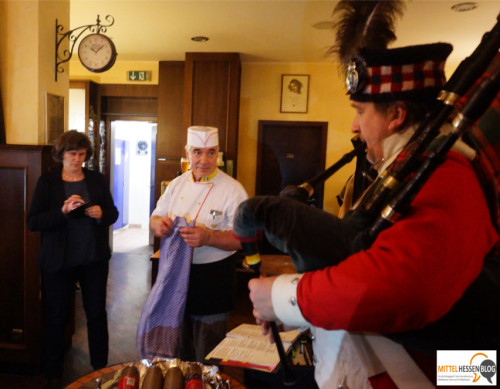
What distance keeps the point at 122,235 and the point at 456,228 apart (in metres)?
7.54

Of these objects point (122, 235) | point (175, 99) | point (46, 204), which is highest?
point (175, 99)

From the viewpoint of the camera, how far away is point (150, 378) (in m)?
1.46

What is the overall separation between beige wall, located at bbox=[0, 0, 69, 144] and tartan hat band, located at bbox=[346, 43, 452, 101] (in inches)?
101

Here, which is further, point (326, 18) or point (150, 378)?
point (326, 18)

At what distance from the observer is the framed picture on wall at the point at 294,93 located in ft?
18.7

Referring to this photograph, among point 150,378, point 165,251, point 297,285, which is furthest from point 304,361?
point 297,285

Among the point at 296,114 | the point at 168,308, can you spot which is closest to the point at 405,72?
the point at 168,308

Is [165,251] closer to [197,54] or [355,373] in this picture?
[355,373]

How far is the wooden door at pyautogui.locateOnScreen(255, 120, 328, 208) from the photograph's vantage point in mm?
5848

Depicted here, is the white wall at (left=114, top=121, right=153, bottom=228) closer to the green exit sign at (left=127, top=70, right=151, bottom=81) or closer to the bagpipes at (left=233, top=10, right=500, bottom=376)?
the green exit sign at (left=127, top=70, right=151, bottom=81)

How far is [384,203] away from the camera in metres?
0.81

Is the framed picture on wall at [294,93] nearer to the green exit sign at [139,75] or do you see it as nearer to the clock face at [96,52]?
the green exit sign at [139,75]

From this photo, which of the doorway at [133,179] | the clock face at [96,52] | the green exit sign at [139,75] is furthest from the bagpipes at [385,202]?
the doorway at [133,179]

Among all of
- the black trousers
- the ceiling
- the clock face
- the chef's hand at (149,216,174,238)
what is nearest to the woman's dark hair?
the black trousers
